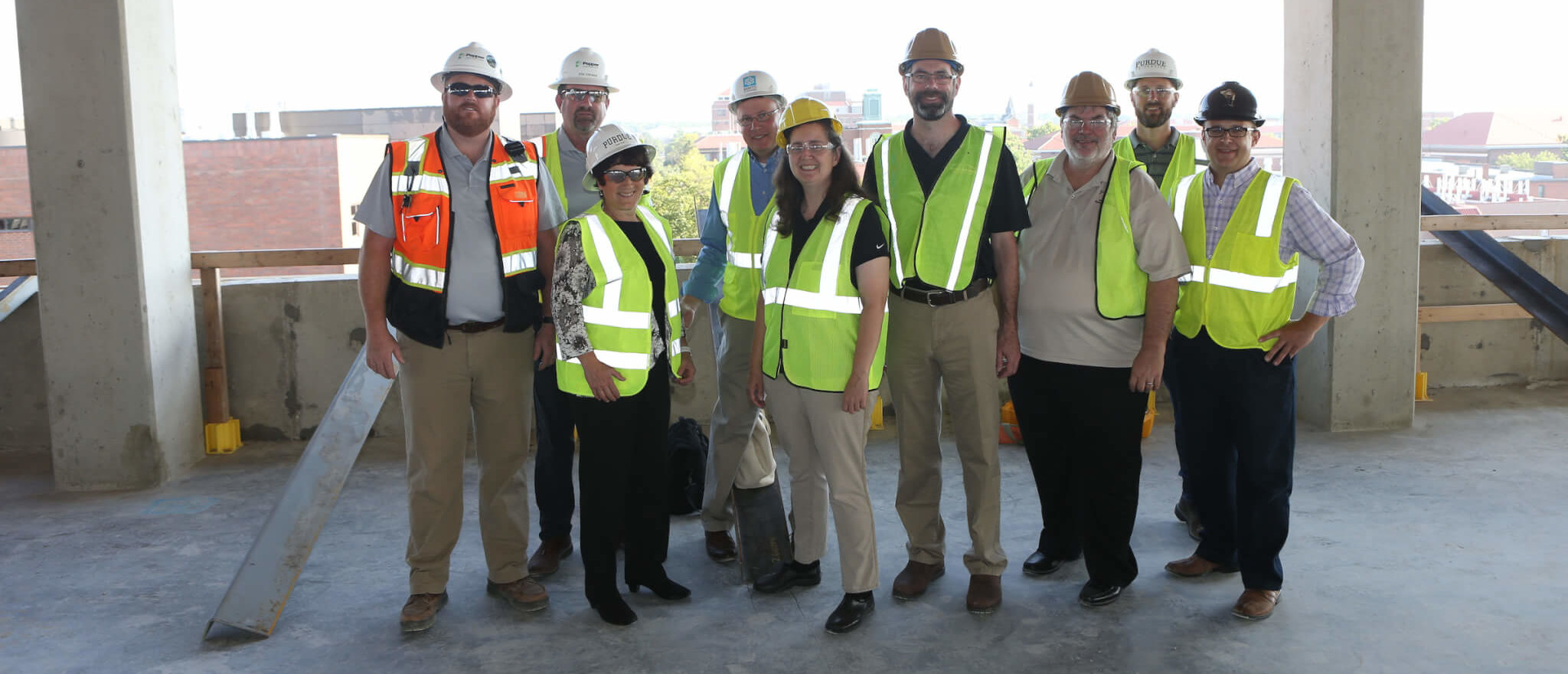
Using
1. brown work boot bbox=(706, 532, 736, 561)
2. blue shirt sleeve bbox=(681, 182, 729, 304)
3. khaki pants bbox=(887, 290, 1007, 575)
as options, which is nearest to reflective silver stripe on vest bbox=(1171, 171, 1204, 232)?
khaki pants bbox=(887, 290, 1007, 575)

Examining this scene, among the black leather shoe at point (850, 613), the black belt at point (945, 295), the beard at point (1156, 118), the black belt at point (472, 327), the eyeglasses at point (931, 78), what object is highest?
the eyeglasses at point (931, 78)

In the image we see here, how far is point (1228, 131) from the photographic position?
361 centimetres

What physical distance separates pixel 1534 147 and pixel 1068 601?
151 ft

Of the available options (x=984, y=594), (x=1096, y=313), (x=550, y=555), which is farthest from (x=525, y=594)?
(x=1096, y=313)

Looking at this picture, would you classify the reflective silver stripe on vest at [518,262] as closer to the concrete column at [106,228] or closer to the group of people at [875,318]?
the group of people at [875,318]

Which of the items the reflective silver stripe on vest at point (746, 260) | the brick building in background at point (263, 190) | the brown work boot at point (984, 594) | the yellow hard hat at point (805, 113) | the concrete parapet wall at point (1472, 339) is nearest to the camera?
the yellow hard hat at point (805, 113)

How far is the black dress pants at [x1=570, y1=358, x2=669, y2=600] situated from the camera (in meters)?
3.58

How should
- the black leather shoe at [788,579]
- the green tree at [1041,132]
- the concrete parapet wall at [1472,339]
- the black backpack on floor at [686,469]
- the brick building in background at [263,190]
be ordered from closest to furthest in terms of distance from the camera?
the black leather shoe at [788,579]
the black backpack on floor at [686,469]
the concrete parapet wall at [1472,339]
the green tree at [1041,132]
the brick building in background at [263,190]

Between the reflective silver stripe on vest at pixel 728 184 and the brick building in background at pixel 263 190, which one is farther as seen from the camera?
the brick building in background at pixel 263 190

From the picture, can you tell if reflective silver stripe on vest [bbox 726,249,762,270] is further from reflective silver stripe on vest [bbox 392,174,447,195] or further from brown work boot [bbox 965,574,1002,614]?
brown work boot [bbox 965,574,1002,614]

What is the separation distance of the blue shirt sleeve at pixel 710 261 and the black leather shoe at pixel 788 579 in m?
1.10

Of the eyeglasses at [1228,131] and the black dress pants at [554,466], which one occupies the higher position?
the eyeglasses at [1228,131]

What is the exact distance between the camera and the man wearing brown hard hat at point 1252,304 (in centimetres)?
357

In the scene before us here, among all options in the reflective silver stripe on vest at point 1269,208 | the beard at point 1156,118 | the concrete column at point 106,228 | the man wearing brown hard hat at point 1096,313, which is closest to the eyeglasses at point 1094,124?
the man wearing brown hard hat at point 1096,313
